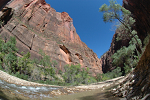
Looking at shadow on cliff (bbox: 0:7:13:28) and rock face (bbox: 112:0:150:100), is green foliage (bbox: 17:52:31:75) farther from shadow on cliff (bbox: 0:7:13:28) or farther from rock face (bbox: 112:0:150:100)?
rock face (bbox: 112:0:150:100)

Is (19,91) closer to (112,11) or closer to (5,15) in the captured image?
(112,11)

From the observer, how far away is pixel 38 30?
4684 cm

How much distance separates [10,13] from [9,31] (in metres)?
8.26

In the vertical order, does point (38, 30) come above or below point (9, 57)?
above

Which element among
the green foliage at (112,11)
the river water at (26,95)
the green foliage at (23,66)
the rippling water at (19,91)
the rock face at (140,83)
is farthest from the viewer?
the green foliage at (23,66)

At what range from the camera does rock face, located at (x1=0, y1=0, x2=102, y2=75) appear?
3312 cm

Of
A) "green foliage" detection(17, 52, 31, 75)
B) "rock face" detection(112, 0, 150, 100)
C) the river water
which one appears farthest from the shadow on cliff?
"rock face" detection(112, 0, 150, 100)

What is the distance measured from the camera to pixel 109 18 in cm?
1338

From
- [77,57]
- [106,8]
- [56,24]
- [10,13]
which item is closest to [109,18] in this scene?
[106,8]

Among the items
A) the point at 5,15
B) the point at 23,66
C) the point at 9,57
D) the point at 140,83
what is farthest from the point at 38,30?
the point at 140,83

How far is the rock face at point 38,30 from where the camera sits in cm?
3312

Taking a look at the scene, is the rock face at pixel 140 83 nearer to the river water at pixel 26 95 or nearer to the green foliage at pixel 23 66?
the river water at pixel 26 95

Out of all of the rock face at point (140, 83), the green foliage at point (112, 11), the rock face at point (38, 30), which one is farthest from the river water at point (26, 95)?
the rock face at point (38, 30)

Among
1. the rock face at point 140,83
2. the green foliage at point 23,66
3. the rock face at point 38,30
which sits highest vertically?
the rock face at point 38,30
